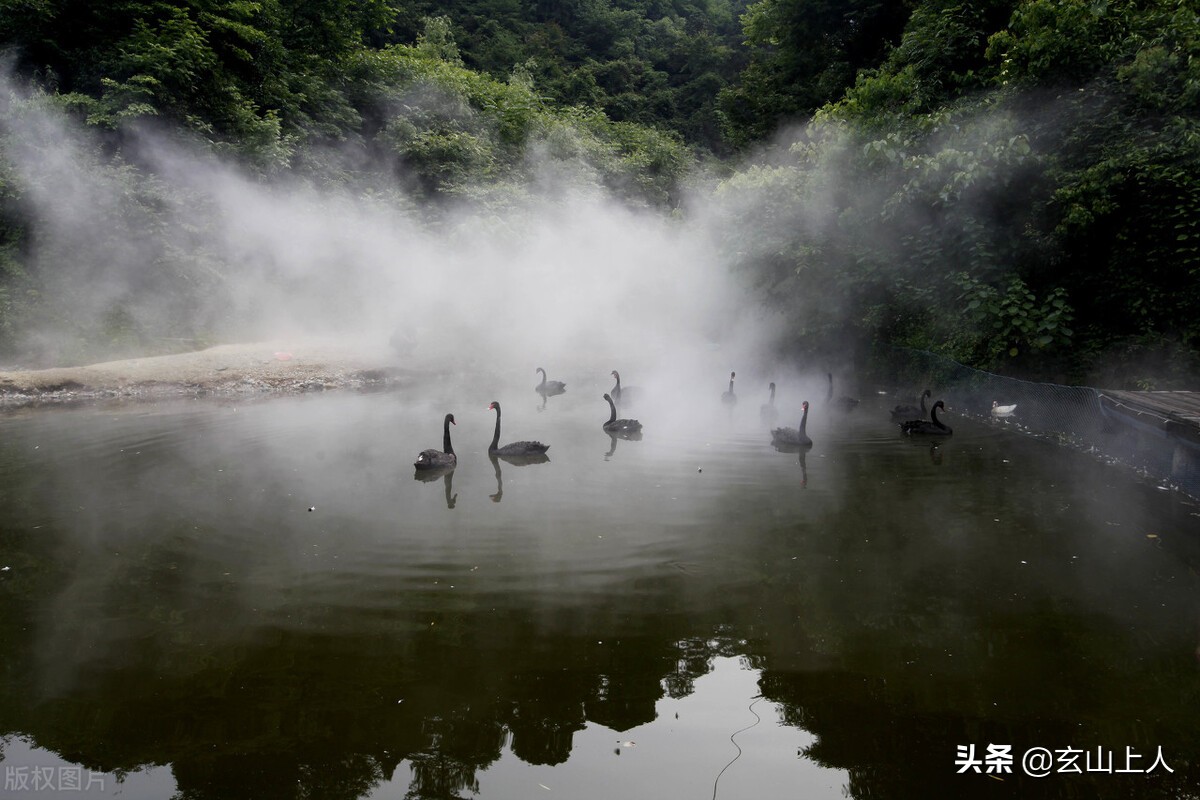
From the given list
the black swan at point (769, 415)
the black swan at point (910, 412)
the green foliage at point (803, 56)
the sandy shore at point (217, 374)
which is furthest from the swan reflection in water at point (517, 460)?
the green foliage at point (803, 56)

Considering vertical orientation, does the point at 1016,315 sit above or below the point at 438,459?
above

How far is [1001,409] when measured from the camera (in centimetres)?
1327

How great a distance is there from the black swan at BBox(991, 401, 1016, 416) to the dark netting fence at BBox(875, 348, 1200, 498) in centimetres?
2

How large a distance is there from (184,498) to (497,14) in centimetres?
4204

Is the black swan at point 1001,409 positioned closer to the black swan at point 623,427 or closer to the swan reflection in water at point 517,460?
the black swan at point 623,427

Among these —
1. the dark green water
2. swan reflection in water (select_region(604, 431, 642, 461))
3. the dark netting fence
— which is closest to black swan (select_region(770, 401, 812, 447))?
the dark green water

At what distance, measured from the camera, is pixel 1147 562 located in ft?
22.3

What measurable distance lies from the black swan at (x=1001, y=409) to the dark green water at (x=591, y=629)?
3.24 meters

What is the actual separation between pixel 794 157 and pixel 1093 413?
13.5 meters

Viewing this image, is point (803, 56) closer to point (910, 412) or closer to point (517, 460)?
point (910, 412)

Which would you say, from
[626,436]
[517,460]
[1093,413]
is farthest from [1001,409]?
[517,460]

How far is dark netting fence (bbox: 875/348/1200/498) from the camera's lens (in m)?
8.59

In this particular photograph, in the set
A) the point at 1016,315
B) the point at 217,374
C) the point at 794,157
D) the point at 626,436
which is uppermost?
the point at 794,157

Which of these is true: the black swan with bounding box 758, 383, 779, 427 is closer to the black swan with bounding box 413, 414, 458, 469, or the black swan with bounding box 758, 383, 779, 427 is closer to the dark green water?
the dark green water
